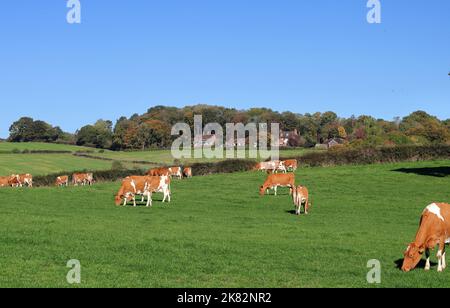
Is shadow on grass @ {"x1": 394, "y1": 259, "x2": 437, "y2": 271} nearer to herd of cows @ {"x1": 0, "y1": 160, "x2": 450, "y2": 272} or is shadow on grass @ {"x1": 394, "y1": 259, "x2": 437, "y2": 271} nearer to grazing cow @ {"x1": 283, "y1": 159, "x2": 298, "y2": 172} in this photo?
herd of cows @ {"x1": 0, "y1": 160, "x2": 450, "y2": 272}

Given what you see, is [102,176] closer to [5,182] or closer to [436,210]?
[5,182]

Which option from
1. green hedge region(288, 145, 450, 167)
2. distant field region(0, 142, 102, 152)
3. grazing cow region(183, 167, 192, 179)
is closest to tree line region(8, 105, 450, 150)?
distant field region(0, 142, 102, 152)

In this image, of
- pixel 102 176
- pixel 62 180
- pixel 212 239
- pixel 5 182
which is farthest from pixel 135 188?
pixel 5 182

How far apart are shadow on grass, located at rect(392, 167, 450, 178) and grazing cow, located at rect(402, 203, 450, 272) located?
31.9 metres

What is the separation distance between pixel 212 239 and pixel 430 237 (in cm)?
718

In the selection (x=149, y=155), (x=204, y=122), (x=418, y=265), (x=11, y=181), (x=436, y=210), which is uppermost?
(x=204, y=122)

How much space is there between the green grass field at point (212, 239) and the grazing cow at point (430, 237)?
42 centimetres

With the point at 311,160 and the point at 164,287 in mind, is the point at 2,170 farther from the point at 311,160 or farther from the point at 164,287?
the point at 164,287

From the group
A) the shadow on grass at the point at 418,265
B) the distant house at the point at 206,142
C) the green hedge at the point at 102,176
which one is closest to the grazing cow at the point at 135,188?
the shadow on grass at the point at 418,265

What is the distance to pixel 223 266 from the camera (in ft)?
47.9

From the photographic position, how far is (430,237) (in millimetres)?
14602

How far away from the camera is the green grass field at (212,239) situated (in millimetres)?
13367

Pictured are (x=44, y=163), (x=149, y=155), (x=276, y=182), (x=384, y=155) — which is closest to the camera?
(x=276, y=182)
